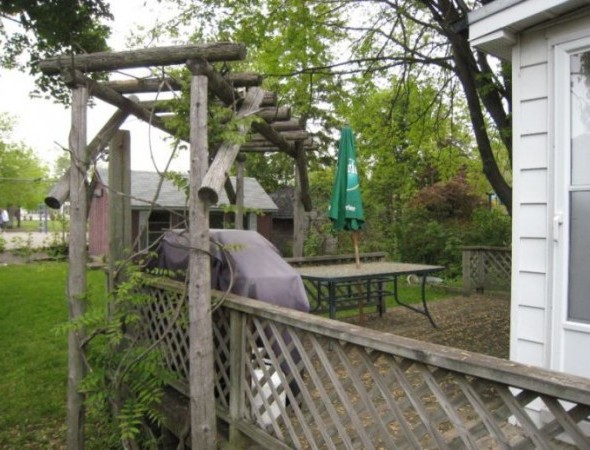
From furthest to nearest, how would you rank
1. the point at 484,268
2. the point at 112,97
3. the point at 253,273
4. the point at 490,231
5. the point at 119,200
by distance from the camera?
1. the point at 490,231
2. the point at 484,268
3. the point at 119,200
4. the point at 112,97
5. the point at 253,273

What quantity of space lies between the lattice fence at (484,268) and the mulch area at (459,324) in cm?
76

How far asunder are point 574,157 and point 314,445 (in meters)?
2.26

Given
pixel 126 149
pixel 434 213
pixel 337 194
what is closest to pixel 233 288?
pixel 126 149

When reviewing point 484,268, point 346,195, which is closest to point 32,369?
point 346,195

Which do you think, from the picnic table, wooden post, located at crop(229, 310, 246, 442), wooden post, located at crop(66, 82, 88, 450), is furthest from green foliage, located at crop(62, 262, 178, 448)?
the picnic table

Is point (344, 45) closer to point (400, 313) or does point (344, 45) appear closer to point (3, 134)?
point (400, 313)

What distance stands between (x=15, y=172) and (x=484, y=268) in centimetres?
3581

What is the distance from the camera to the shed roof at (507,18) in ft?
9.14

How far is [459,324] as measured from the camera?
6988mm

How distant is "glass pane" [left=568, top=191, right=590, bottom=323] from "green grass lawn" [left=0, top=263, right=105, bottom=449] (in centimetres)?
320

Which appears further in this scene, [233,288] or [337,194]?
[337,194]

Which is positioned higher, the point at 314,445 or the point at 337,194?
the point at 337,194

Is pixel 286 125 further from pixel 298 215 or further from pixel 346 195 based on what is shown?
pixel 298 215

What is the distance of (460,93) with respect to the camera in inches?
371
